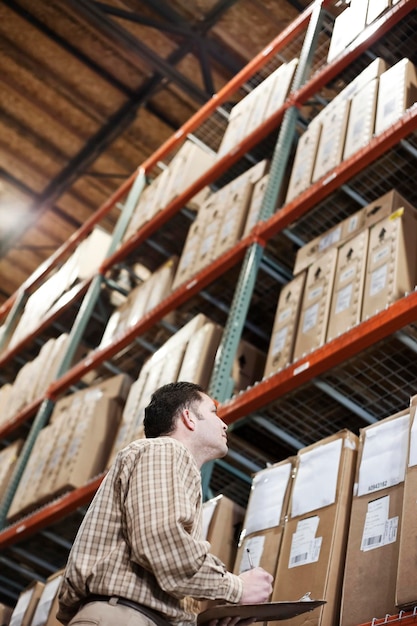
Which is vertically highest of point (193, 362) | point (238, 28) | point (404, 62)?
point (238, 28)

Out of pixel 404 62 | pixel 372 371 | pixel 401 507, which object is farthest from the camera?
pixel 404 62

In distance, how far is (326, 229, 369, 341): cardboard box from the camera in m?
2.87

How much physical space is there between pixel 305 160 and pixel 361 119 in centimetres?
36

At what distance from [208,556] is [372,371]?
1396 mm

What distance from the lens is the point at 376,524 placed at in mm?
2027

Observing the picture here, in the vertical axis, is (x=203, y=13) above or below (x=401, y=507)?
above

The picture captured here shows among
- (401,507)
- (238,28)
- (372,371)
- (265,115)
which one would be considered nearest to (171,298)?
(265,115)

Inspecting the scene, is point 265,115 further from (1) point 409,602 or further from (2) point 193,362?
(1) point 409,602

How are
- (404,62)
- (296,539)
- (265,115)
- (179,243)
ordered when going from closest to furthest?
(296,539) < (404,62) < (265,115) < (179,243)

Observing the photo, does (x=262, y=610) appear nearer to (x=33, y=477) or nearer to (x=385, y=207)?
(x=385, y=207)

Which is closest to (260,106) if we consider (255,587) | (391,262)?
(391,262)

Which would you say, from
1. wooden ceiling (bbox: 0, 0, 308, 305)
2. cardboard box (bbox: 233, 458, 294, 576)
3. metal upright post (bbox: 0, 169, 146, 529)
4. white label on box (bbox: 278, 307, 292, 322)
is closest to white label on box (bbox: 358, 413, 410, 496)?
cardboard box (bbox: 233, 458, 294, 576)

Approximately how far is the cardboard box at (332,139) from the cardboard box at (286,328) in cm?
54

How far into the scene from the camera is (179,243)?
535 centimetres
